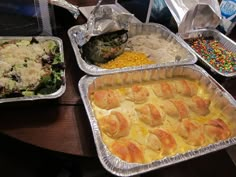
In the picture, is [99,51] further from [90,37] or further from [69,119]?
[69,119]

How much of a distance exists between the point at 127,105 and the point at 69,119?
8.8 inches

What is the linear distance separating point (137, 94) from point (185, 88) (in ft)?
0.67

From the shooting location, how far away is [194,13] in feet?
3.96

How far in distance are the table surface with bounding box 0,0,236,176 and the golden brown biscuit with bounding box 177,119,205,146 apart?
30 centimetres

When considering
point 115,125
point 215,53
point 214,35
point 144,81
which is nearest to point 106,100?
point 115,125

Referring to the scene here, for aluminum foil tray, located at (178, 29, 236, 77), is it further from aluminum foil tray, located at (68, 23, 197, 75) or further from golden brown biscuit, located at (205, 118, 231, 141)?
golden brown biscuit, located at (205, 118, 231, 141)

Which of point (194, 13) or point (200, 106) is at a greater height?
point (194, 13)

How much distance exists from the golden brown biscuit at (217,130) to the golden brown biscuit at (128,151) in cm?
26

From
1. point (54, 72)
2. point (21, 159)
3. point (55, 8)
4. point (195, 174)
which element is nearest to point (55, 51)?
point (54, 72)

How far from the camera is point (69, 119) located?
2.57 feet

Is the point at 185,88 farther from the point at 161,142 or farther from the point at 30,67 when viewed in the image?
the point at 30,67

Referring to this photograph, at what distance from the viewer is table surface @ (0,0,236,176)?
27.8 inches

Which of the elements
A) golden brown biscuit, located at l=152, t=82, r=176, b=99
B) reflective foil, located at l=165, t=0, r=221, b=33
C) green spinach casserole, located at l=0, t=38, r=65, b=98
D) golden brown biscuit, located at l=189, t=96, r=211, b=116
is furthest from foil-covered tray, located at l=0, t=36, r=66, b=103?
reflective foil, located at l=165, t=0, r=221, b=33

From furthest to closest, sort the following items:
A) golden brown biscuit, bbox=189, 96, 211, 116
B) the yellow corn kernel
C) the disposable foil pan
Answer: the yellow corn kernel
golden brown biscuit, bbox=189, 96, 211, 116
the disposable foil pan
